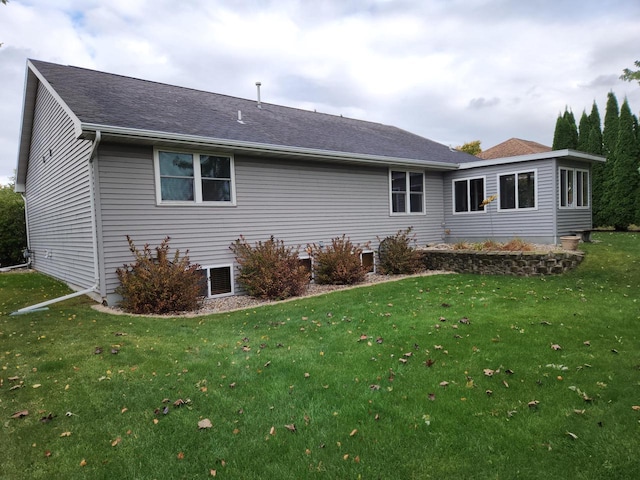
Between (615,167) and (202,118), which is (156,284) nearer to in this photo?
(202,118)

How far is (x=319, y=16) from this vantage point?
40.4ft

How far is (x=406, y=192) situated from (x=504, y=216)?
3.27m

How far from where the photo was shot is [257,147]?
8977 millimetres

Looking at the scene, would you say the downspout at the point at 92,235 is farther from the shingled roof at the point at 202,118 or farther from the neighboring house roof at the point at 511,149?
the neighboring house roof at the point at 511,149

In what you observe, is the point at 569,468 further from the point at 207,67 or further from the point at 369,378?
the point at 207,67

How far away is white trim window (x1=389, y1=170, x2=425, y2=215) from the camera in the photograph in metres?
12.8

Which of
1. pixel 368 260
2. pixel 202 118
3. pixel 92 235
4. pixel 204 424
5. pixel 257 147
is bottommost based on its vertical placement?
pixel 204 424

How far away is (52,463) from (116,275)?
560 centimetres

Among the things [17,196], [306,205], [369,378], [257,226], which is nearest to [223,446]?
[369,378]

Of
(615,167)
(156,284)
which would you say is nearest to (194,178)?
(156,284)

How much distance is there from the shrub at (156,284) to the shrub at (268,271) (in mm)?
1285

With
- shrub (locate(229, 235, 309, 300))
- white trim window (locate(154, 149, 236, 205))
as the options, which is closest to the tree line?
shrub (locate(229, 235, 309, 300))

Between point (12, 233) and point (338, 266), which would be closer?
point (338, 266)

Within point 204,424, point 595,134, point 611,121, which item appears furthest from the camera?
point 595,134
